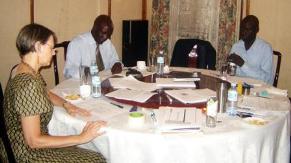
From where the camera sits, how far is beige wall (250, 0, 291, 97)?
4.67 meters

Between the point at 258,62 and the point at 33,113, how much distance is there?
2.47m

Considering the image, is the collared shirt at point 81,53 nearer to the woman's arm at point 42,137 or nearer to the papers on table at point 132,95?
the papers on table at point 132,95

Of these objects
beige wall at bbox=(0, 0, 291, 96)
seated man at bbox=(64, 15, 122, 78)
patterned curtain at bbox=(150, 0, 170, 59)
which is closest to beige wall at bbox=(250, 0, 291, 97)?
beige wall at bbox=(0, 0, 291, 96)

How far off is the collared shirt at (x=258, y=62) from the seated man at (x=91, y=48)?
3.98 ft

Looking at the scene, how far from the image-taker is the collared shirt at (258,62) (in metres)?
3.41

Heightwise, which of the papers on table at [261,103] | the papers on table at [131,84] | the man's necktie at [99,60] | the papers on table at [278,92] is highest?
the man's necktie at [99,60]

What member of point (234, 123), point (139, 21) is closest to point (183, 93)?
point (234, 123)

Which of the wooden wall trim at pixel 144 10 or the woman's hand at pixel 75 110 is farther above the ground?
the wooden wall trim at pixel 144 10

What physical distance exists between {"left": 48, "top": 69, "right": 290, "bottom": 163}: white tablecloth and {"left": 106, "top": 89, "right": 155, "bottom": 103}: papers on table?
31 cm

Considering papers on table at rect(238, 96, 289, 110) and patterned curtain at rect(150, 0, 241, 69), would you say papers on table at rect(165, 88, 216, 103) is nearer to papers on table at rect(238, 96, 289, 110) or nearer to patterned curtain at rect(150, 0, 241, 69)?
papers on table at rect(238, 96, 289, 110)

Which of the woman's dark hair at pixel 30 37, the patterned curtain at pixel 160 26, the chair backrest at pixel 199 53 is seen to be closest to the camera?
the woman's dark hair at pixel 30 37

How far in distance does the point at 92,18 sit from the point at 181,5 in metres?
1.38

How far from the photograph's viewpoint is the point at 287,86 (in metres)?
4.85

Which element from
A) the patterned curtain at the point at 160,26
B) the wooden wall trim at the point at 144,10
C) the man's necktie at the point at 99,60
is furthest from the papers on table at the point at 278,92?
the wooden wall trim at the point at 144,10
